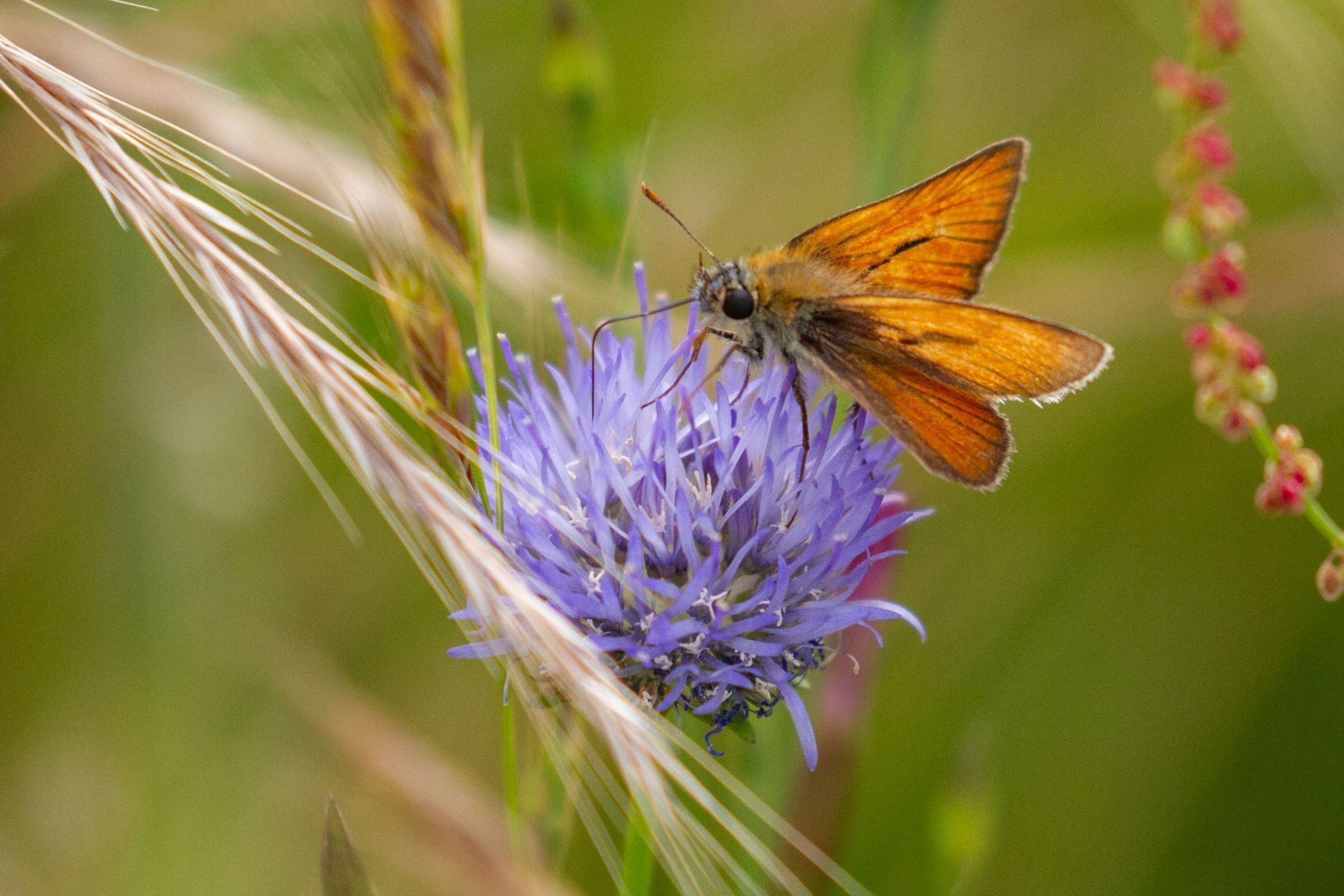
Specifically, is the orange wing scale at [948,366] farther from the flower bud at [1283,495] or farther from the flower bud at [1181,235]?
the flower bud at [1283,495]

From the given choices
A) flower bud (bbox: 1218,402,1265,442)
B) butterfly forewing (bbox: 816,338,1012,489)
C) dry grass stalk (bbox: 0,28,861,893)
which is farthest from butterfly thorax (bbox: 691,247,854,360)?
dry grass stalk (bbox: 0,28,861,893)

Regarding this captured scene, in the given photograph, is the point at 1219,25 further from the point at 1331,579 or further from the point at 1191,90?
the point at 1331,579

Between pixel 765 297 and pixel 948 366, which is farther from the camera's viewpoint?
pixel 765 297

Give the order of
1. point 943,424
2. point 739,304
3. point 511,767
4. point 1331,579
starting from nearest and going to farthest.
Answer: point 511,767, point 1331,579, point 943,424, point 739,304

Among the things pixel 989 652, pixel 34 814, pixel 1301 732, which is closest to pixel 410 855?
pixel 34 814

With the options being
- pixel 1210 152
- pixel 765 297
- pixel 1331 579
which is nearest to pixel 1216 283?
pixel 1210 152

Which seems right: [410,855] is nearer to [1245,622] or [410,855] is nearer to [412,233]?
[412,233]
